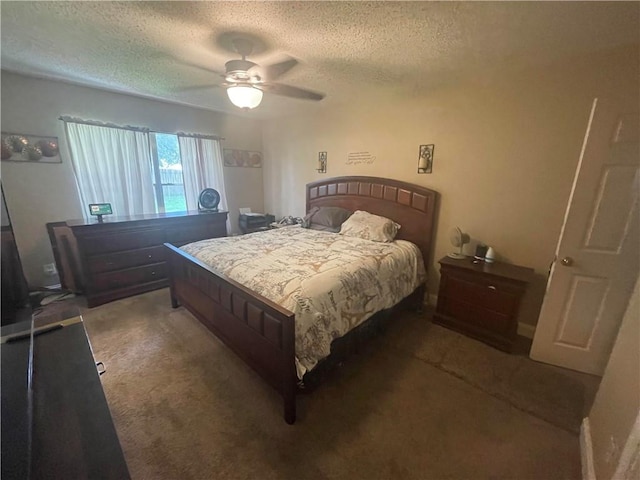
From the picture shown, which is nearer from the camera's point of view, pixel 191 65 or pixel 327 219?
pixel 191 65

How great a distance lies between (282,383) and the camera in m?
1.63

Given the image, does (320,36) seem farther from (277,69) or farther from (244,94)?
(244,94)

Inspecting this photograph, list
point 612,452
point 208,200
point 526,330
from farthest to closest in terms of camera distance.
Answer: point 208,200, point 526,330, point 612,452

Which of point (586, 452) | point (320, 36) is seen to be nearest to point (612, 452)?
point (586, 452)

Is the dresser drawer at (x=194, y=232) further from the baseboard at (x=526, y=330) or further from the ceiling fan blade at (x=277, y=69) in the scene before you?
the baseboard at (x=526, y=330)

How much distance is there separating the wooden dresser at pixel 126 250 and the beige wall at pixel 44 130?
461 millimetres

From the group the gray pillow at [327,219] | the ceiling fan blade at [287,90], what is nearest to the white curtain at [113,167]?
the gray pillow at [327,219]

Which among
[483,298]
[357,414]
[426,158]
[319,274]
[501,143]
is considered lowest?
[357,414]

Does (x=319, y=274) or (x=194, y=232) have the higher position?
(x=319, y=274)

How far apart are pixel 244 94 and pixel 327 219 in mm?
1875

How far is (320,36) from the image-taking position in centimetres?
186

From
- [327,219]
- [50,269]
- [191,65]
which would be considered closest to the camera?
[191,65]

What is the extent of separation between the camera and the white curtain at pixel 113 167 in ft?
10.4

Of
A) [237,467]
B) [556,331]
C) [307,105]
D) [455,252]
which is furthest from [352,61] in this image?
[237,467]
